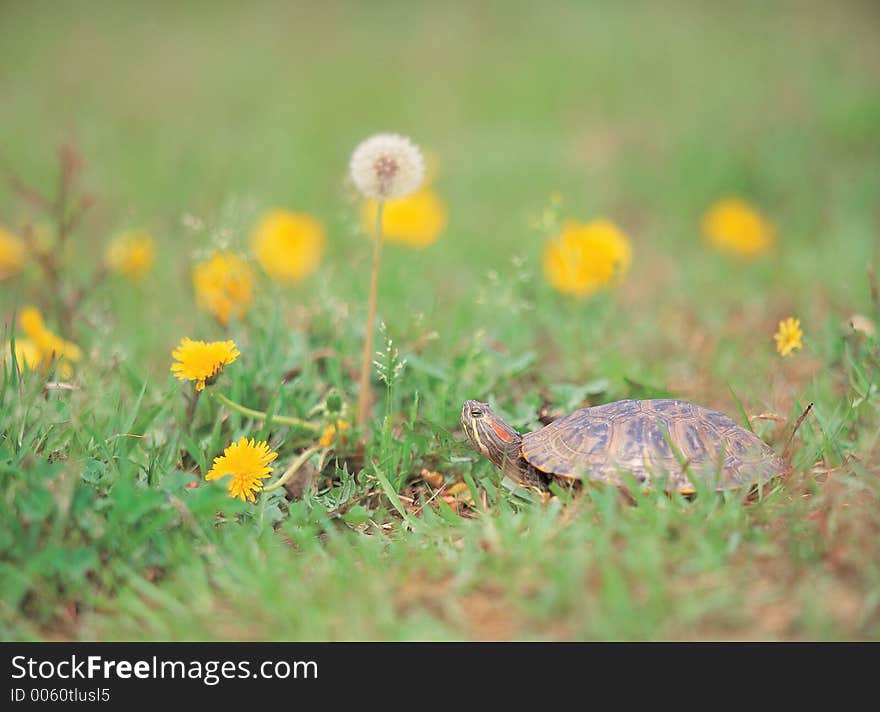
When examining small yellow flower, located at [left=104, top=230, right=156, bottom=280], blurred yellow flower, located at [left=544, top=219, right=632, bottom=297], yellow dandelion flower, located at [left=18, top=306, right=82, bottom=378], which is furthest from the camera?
small yellow flower, located at [left=104, top=230, right=156, bottom=280]

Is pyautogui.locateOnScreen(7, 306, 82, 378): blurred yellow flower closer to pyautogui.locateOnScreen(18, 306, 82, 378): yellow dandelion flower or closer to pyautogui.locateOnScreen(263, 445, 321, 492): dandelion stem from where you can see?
pyautogui.locateOnScreen(18, 306, 82, 378): yellow dandelion flower

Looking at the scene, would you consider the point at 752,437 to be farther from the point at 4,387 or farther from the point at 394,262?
the point at 394,262

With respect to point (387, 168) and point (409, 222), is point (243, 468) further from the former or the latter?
point (409, 222)

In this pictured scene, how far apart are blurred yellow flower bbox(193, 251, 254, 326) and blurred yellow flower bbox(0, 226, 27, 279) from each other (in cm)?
166

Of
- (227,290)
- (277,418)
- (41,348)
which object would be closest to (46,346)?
(41,348)

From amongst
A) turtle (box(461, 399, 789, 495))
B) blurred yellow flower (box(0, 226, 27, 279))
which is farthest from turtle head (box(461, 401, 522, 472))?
blurred yellow flower (box(0, 226, 27, 279))

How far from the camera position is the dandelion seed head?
2.71 m

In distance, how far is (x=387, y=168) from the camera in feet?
8.89

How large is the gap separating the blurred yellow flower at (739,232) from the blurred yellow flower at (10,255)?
410 centimetres

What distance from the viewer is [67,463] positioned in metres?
2.34

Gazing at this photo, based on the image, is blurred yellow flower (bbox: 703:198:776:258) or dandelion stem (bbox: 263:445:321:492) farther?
blurred yellow flower (bbox: 703:198:776:258)

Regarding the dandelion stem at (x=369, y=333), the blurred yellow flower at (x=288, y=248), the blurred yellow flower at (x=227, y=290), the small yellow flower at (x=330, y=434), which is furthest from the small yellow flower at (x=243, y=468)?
the blurred yellow flower at (x=288, y=248)

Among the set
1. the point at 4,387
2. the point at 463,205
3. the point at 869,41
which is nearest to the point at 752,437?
the point at 4,387

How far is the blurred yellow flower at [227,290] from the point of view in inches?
130
